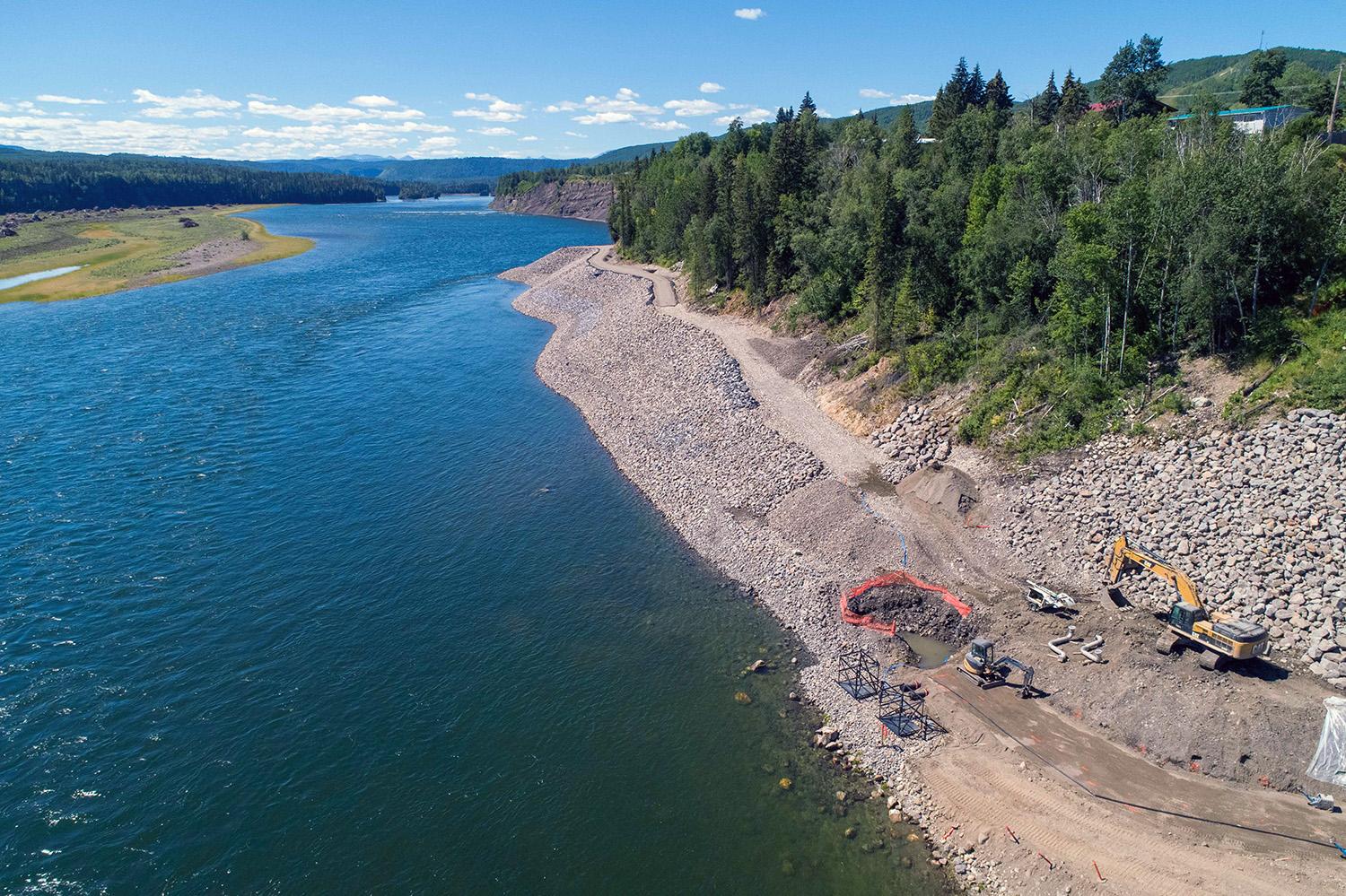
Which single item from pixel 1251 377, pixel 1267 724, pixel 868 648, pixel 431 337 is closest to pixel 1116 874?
pixel 1267 724

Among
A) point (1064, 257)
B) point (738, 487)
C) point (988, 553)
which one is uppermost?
point (1064, 257)

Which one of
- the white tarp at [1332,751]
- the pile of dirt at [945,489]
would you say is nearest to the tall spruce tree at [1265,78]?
the pile of dirt at [945,489]

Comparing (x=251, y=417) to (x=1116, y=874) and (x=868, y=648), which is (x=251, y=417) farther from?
(x=1116, y=874)

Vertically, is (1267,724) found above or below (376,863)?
above

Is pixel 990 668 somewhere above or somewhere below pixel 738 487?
below

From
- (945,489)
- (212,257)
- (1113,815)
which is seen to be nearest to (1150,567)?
(945,489)

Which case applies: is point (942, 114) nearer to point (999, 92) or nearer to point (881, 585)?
point (999, 92)
